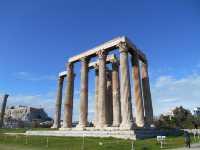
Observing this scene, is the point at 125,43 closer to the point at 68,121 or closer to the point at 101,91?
the point at 101,91

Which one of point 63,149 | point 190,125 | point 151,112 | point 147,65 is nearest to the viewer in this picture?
point 63,149

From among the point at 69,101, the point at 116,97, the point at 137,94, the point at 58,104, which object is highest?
the point at 137,94

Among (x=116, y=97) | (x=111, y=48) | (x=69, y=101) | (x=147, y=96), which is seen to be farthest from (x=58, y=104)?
(x=111, y=48)

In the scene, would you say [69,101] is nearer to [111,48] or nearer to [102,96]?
[102,96]

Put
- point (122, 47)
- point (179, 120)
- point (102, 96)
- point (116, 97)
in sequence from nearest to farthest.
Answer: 1. point (122, 47)
2. point (102, 96)
3. point (116, 97)
4. point (179, 120)

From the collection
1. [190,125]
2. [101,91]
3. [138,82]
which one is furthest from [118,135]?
[190,125]

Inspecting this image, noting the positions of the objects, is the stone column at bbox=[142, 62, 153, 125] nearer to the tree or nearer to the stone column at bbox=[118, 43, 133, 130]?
the stone column at bbox=[118, 43, 133, 130]

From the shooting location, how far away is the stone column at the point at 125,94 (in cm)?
4243

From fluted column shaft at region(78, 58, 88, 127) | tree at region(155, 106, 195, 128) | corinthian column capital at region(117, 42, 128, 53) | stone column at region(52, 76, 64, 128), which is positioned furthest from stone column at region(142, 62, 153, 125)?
tree at region(155, 106, 195, 128)

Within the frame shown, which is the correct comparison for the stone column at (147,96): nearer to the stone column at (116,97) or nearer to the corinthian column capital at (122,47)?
the stone column at (116,97)

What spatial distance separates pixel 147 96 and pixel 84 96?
1549 cm

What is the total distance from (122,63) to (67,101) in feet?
64.9

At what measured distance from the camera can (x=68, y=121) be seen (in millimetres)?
57531

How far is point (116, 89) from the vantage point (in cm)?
5741
